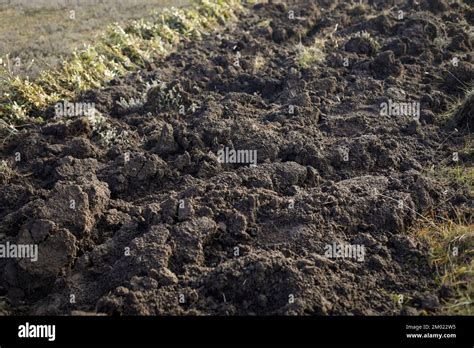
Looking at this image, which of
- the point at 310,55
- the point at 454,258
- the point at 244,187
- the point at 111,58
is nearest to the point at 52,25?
the point at 111,58

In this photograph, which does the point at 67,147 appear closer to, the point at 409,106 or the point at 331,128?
the point at 331,128

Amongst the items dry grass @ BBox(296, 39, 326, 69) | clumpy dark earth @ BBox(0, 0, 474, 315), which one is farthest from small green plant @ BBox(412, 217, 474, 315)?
dry grass @ BBox(296, 39, 326, 69)

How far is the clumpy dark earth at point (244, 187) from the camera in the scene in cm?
407

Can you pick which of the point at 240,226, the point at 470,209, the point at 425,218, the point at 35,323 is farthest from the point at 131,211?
the point at 470,209

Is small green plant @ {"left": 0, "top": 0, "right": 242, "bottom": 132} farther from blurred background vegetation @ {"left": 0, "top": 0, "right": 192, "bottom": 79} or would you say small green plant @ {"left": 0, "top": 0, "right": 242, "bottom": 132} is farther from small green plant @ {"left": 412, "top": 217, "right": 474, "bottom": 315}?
small green plant @ {"left": 412, "top": 217, "right": 474, "bottom": 315}

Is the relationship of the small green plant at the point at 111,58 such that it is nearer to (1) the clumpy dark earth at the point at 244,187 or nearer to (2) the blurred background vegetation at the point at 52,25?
(2) the blurred background vegetation at the point at 52,25

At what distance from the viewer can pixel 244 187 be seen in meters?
5.04

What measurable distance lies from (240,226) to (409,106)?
3041 mm

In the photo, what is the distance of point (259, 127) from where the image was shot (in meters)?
5.93

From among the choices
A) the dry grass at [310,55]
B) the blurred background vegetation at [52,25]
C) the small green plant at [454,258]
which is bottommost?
the small green plant at [454,258]

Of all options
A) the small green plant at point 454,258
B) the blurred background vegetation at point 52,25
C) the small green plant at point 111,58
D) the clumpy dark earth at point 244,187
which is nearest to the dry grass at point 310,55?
the clumpy dark earth at point 244,187

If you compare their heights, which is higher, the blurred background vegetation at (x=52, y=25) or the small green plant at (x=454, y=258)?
the blurred background vegetation at (x=52, y=25)

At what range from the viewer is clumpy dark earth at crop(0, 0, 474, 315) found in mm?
4066

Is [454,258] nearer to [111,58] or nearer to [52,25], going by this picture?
[111,58]
